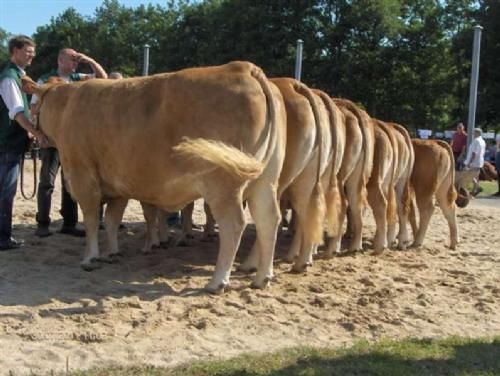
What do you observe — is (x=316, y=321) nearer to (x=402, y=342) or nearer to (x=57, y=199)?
(x=402, y=342)

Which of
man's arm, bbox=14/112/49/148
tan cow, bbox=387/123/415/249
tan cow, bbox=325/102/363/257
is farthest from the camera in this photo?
tan cow, bbox=387/123/415/249

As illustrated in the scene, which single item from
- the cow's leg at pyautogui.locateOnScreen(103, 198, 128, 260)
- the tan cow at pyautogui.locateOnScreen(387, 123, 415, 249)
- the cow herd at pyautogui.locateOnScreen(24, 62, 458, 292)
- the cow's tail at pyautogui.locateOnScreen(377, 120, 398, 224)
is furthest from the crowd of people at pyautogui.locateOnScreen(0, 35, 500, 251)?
the tan cow at pyautogui.locateOnScreen(387, 123, 415, 249)

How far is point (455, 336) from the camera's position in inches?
213

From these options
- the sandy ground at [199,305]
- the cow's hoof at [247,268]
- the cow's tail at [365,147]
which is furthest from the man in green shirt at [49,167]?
the cow's tail at [365,147]

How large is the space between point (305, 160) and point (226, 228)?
128 cm

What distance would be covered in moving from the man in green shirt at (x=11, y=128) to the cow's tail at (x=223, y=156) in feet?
7.75

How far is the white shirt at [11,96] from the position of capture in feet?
24.0

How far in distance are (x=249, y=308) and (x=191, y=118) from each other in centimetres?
183

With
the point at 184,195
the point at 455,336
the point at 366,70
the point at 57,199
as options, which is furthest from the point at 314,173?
the point at 366,70

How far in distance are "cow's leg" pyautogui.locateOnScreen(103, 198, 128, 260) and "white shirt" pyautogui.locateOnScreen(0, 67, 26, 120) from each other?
4.78 feet

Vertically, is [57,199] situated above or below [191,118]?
below

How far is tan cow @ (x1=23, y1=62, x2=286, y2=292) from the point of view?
6.13 m

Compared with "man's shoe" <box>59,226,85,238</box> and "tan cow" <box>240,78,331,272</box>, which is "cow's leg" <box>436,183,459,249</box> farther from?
"man's shoe" <box>59,226,85,238</box>

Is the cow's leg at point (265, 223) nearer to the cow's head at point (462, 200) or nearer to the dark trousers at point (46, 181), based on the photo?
the dark trousers at point (46, 181)
